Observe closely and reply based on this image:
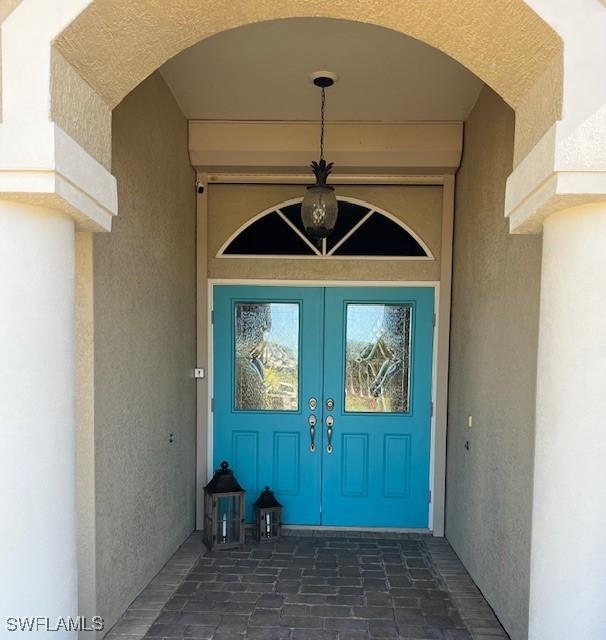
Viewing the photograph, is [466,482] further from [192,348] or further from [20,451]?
[20,451]

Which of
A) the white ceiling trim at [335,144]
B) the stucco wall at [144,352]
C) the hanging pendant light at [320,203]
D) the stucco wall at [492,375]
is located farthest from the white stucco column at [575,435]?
the white ceiling trim at [335,144]

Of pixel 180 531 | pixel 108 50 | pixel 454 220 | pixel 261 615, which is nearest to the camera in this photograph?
pixel 108 50

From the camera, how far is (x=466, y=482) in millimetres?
3533

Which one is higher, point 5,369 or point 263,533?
point 5,369

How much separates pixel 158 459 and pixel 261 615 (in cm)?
124

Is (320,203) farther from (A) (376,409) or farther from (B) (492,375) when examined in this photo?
(A) (376,409)

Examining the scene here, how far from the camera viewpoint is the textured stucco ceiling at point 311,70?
283 cm

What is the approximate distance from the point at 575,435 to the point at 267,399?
3115 millimetres

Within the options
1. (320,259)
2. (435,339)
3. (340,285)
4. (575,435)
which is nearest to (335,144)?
(320,259)

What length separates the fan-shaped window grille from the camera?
4207mm

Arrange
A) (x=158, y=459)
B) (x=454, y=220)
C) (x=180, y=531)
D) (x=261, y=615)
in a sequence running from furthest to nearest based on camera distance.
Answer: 1. (x=454, y=220)
2. (x=180, y=531)
3. (x=158, y=459)
4. (x=261, y=615)

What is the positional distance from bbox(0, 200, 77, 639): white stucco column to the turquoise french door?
107 inches

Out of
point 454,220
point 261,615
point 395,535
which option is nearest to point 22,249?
point 261,615

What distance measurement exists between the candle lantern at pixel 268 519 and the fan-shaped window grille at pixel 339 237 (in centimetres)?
219
